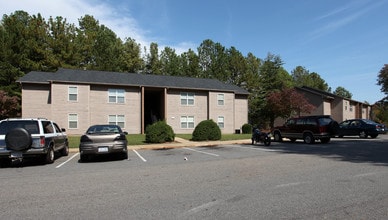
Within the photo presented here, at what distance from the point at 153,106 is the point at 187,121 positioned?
17.8 feet

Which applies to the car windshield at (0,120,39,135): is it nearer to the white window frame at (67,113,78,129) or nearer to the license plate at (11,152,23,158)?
the license plate at (11,152,23,158)

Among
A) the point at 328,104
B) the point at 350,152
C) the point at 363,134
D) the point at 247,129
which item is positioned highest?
the point at 328,104

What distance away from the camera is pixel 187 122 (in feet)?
107

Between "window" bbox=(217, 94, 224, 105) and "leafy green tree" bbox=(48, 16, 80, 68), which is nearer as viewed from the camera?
"window" bbox=(217, 94, 224, 105)

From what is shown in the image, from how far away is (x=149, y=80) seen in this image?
108 ft

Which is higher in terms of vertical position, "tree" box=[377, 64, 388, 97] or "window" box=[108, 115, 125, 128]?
"tree" box=[377, 64, 388, 97]

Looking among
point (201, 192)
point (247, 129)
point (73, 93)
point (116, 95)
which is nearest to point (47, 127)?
point (201, 192)

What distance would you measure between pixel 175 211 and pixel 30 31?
4550 cm

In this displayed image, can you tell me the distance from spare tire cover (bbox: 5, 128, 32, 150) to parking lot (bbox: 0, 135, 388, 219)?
1.07m

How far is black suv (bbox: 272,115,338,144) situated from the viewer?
19.8 m

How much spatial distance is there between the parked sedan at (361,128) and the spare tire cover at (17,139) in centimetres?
2482

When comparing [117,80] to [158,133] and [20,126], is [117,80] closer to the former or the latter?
[158,133]

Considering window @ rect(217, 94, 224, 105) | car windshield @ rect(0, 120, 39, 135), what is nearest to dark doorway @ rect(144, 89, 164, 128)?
window @ rect(217, 94, 224, 105)

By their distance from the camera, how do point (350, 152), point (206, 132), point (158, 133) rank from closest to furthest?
point (350, 152)
point (158, 133)
point (206, 132)
